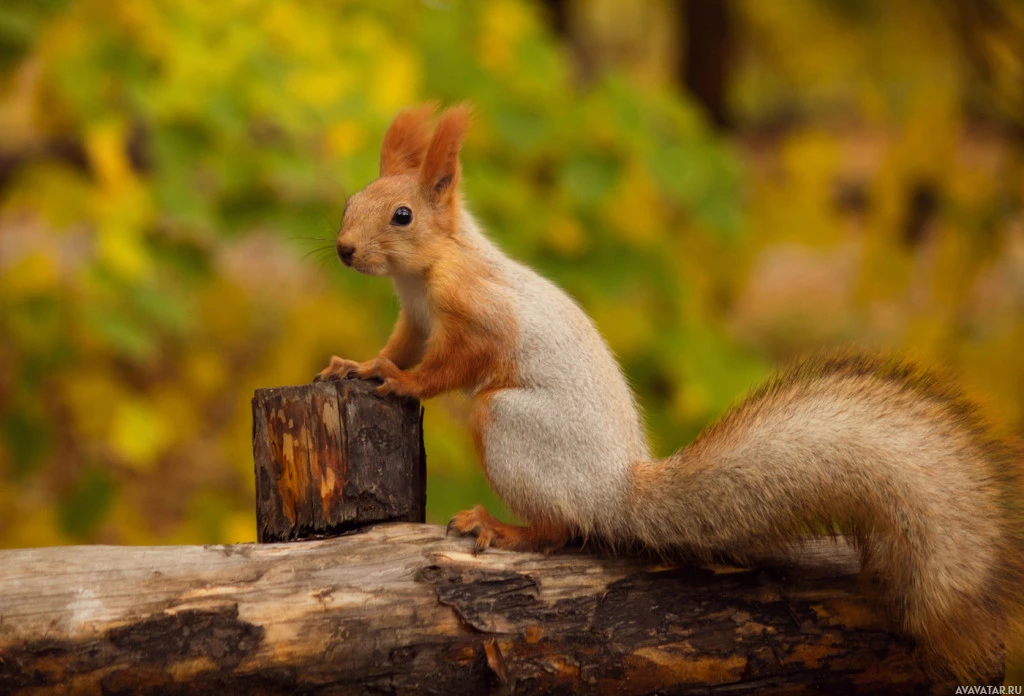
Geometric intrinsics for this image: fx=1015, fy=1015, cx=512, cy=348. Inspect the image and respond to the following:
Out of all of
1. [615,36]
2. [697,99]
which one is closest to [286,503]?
[697,99]

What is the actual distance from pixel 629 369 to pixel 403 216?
1.36 meters

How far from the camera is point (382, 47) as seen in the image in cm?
280

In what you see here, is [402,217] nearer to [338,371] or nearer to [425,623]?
[338,371]

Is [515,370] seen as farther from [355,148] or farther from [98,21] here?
[98,21]

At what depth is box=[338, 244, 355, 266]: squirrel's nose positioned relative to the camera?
177 cm

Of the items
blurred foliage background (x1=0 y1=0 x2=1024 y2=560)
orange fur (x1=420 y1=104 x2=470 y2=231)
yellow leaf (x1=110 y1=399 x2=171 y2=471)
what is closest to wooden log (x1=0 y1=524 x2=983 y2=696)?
orange fur (x1=420 y1=104 x2=470 y2=231)

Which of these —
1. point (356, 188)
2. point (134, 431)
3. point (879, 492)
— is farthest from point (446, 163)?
point (134, 431)

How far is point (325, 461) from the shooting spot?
173 cm

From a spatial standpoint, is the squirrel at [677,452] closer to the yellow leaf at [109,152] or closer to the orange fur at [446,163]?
the orange fur at [446,163]

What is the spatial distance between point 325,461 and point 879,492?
89cm

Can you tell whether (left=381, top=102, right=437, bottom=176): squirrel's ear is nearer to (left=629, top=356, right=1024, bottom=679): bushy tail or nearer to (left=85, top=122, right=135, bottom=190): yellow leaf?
(left=629, top=356, right=1024, bottom=679): bushy tail

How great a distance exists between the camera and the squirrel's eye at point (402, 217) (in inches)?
71.3


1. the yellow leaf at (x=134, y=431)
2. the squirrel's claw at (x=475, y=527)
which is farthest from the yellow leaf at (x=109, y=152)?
the squirrel's claw at (x=475, y=527)

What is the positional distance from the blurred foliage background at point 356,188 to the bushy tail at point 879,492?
0.89 m
